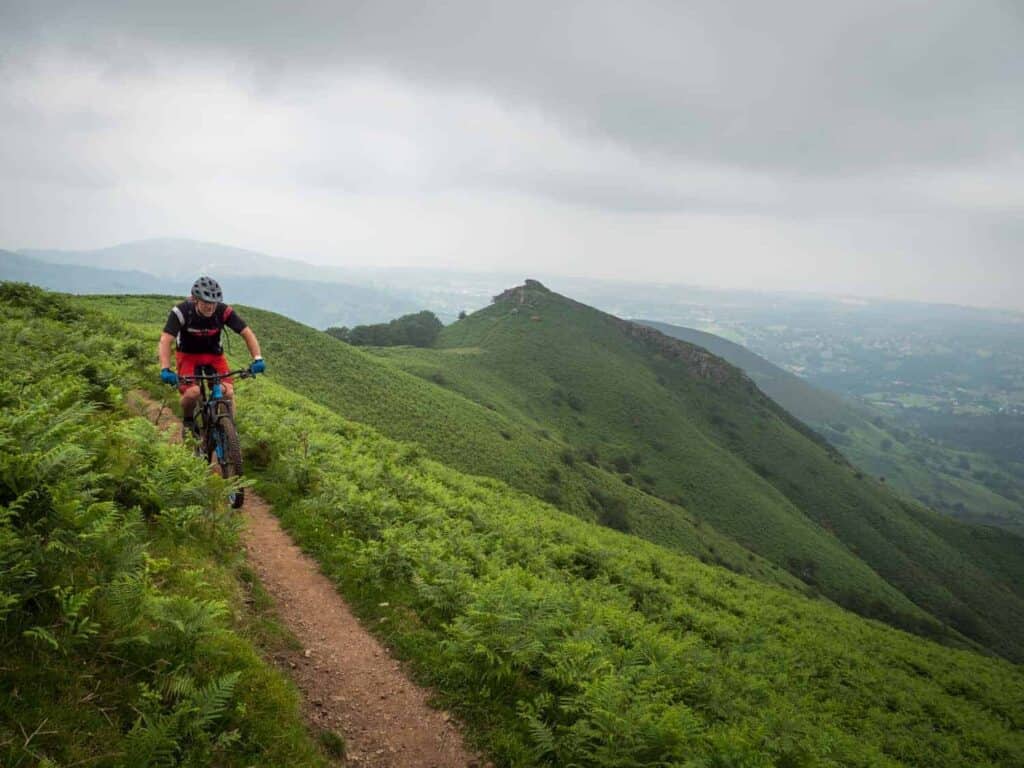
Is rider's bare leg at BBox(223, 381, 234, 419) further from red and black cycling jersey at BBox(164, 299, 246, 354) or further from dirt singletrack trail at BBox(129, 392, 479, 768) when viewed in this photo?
dirt singletrack trail at BBox(129, 392, 479, 768)

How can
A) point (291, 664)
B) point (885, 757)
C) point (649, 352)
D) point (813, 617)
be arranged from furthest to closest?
point (649, 352) → point (813, 617) → point (885, 757) → point (291, 664)

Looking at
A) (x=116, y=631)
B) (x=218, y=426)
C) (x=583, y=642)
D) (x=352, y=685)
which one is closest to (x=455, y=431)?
(x=218, y=426)

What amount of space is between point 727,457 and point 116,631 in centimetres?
10238

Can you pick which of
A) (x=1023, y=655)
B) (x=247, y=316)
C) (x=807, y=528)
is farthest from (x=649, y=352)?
(x=247, y=316)

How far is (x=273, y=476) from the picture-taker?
12.5 m

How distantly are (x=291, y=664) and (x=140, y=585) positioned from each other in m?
2.37

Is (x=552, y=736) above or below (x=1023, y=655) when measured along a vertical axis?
above

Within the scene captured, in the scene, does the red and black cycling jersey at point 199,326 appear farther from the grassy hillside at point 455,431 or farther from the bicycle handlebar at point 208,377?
the grassy hillside at point 455,431

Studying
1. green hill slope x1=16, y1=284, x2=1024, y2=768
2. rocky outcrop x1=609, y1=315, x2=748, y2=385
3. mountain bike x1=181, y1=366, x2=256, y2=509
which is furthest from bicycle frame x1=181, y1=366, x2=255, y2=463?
rocky outcrop x1=609, y1=315, x2=748, y2=385

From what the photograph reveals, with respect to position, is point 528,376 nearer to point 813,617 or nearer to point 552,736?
point 813,617

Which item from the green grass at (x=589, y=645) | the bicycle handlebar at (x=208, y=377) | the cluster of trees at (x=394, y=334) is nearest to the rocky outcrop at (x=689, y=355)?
the cluster of trees at (x=394, y=334)

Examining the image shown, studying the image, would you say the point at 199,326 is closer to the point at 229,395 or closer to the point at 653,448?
the point at 229,395

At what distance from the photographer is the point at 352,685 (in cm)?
654

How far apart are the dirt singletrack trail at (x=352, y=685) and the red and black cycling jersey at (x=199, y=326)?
153 inches
